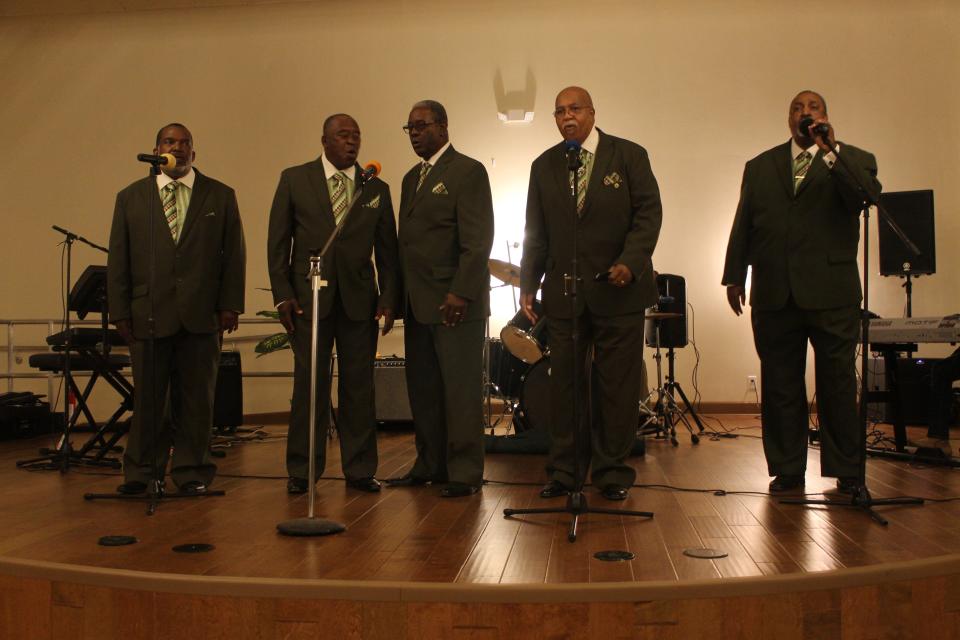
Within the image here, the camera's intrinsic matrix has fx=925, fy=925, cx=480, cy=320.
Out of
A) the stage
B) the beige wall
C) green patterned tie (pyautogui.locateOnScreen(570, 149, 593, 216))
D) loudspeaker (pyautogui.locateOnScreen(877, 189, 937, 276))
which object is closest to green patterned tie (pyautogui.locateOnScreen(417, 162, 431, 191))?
green patterned tie (pyautogui.locateOnScreen(570, 149, 593, 216))

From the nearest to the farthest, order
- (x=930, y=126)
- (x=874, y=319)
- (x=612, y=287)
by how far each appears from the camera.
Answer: (x=612, y=287), (x=874, y=319), (x=930, y=126)

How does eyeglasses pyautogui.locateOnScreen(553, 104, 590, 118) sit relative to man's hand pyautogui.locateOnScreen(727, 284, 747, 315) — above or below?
above

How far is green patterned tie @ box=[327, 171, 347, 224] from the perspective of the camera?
3.88 m

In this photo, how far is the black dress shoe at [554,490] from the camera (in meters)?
3.65

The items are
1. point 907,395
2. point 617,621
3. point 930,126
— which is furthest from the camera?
point 930,126

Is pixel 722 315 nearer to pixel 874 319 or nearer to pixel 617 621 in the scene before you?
pixel 874 319

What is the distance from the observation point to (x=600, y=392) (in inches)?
144

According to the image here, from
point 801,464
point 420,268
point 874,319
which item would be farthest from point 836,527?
point 874,319

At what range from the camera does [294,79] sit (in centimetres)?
820

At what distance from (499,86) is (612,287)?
16.3ft

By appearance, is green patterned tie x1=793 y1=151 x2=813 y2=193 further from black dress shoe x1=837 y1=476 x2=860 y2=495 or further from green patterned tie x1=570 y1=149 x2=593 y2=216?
black dress shoe x1=837 y1=476 x2=860 y2=495

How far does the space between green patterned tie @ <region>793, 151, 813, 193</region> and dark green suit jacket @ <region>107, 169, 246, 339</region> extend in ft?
7.74

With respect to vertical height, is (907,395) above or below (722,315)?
below

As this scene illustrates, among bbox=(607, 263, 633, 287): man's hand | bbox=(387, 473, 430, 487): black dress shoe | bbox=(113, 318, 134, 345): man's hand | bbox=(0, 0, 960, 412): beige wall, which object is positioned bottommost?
bbox=(387, 473, 430, 487): black dress shoe
